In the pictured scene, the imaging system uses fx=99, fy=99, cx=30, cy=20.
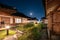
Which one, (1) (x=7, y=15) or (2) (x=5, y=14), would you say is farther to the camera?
(1) (x=7, y=15)

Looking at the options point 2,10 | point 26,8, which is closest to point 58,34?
point 2,10

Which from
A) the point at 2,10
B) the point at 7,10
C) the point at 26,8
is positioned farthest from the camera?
the point at 26,8

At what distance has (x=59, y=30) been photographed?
33.2 ft

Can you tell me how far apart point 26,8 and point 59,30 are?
87.8 meters

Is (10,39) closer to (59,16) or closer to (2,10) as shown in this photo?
(59,16)

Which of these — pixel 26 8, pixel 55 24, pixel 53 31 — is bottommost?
pixel 53 31

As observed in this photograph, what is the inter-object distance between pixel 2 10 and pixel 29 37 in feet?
36.8

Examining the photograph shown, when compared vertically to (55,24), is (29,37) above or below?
below

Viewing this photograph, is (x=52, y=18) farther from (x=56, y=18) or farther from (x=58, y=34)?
(x=58, y=34)

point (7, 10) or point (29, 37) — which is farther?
point (7, 10)

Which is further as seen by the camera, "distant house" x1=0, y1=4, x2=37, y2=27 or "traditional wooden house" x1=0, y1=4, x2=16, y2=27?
"distant house" x1=0, y1=4, x2=37, y2=27

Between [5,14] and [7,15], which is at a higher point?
[5,14]

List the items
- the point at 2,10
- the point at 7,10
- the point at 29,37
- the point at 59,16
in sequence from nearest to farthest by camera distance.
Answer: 1. the point at 29,37
2. the point at 59,16
3. the point at 2,10
4. the point at 7,10

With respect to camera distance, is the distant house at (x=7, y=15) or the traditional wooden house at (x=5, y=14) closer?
the traditional wooden house at (x=5, y=14)
